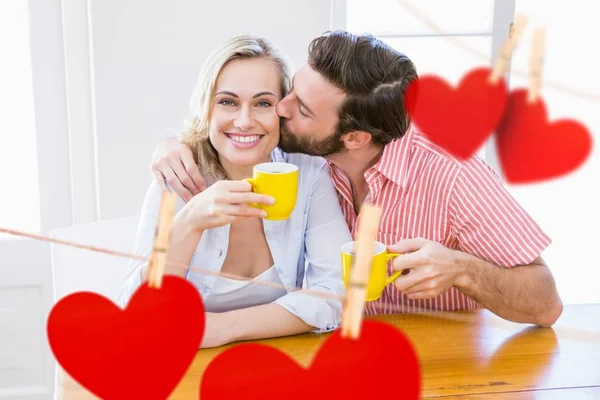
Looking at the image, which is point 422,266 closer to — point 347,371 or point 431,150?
point 431,150

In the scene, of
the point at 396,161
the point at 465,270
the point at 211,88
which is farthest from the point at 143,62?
the point at 465,270

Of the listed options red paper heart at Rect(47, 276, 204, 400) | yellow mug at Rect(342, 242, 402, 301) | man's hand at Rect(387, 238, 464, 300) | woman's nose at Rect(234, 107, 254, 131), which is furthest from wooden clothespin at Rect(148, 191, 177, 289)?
woman's nose at Rect(234, 107, 254, 131)

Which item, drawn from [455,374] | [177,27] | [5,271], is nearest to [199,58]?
[177,27]

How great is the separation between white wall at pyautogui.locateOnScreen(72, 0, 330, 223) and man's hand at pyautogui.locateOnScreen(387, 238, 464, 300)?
118cm

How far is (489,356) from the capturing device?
124 cm

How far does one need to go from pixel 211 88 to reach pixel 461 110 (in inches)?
35.5

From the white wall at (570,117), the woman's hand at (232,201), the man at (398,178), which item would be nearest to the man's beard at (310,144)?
the man at (398,178)

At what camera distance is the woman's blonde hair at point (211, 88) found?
1.46m

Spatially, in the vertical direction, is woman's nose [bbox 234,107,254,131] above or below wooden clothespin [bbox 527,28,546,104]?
below

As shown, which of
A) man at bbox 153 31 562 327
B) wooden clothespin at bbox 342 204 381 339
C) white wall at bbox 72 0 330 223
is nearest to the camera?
wooden clothespin at bbox 342 204 381 339

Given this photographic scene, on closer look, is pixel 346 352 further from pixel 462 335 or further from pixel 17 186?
pixel 17 186

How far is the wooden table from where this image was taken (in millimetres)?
1139

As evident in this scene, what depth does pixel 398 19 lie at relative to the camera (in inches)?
92.7

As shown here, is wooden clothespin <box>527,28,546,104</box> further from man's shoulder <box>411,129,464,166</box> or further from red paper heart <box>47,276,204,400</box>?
man's shoulder <box>411,129,464,166</box>
